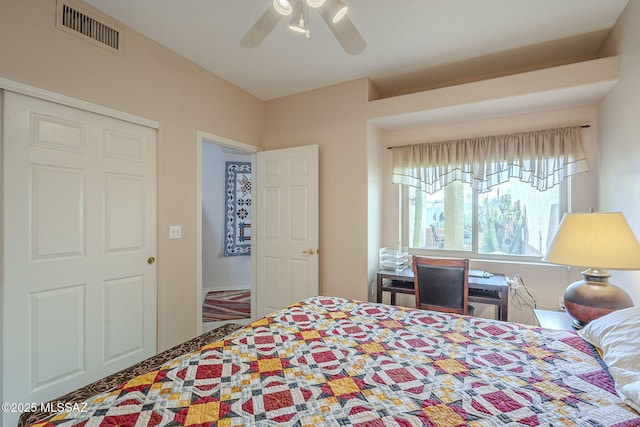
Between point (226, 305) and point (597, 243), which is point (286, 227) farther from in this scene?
point (597, 243)

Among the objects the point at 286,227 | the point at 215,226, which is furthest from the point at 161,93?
the point at 215,226

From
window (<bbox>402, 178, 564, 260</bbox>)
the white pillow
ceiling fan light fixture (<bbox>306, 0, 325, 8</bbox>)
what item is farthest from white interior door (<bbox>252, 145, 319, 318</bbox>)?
the white pillow

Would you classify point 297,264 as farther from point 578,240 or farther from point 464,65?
point 464,65

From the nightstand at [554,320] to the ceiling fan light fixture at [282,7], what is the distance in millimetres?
2261

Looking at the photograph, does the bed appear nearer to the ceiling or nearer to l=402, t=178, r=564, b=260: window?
l=402, t=178, r=564, b=260: window

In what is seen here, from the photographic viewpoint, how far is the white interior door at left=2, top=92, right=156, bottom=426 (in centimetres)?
170

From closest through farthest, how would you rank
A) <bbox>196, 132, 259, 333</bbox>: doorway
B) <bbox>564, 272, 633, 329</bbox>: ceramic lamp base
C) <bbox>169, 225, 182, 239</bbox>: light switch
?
1. <bbox>564, 272, 633, 329</bbox>: ceramic lamp base
2. <bbox>169, 225, 182, 239</bbox>: light switch
3. <bbox>196, 132, 259, 333</bbox>: doorway

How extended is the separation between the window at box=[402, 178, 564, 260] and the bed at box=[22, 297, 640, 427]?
5.32 feet

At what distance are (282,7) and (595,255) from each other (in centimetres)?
201

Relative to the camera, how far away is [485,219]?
3041 millimetres

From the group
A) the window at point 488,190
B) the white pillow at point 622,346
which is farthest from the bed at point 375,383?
the window at point 488,190

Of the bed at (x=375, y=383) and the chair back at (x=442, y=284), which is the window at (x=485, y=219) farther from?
the bed at (x=375, y=383)

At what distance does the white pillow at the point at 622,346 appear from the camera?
92 cm

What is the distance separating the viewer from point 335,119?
124 inches
